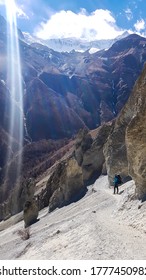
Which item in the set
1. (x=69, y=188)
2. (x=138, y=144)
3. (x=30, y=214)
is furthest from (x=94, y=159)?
(x=138, y=144)

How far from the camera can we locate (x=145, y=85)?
33.9m

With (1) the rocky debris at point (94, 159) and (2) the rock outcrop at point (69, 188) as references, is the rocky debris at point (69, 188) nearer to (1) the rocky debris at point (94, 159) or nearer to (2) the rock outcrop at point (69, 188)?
(2) the rock outcrop at point (69, 188)

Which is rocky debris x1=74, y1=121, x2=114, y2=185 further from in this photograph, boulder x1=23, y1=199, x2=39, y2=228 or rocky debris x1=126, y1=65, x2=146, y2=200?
rocky debris x1=126, y1=65, x2=146, y2=200

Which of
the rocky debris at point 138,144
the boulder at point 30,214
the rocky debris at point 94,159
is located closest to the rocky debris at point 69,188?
the boulder at point 30,214

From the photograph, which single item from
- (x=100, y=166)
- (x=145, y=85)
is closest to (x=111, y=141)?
(x=100, y=166)

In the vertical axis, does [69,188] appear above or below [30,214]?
above

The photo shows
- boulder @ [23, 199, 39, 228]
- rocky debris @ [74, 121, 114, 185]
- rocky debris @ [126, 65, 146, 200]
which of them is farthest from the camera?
rocky debris @ [74, 121, 114, 185]

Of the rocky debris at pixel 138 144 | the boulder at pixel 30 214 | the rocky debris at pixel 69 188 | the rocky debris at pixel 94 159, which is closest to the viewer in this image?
the rocky debris at pixel 138 144

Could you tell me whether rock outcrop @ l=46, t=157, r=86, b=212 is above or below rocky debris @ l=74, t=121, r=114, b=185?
below

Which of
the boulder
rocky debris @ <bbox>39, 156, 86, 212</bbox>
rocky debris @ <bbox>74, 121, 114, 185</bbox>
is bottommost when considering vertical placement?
the boulder

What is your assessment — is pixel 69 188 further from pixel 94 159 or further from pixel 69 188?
pixel 94 159

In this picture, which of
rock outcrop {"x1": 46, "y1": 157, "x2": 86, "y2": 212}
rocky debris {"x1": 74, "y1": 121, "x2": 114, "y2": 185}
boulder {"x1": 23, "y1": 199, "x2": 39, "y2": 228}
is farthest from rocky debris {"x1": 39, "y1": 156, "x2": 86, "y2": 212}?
rocky debris {"x1": 74, "y1": 121, "x2": 114, "y2": 185}

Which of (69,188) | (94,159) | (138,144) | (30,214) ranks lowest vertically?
(30,214)
